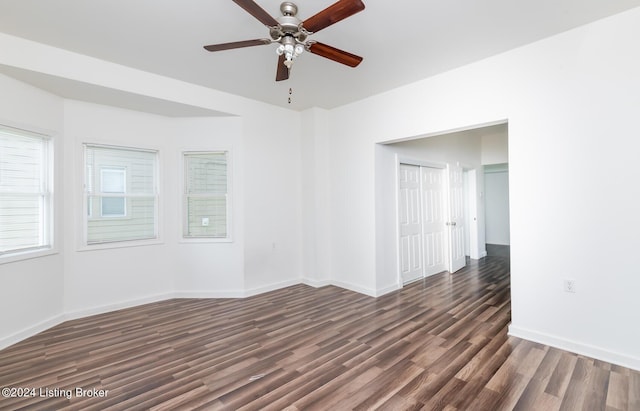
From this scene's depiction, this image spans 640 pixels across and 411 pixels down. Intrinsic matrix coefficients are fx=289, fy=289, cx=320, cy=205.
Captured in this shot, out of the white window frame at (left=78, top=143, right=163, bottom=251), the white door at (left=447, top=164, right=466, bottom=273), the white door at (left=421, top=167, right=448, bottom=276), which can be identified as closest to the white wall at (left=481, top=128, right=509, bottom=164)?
the white door at (left=447, top=164, right=466, bottom=273)

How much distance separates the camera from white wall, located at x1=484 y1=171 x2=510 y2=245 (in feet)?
27.5

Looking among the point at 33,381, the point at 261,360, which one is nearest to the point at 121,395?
the point at 33,381

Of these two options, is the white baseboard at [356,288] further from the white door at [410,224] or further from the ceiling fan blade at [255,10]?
the ceiling fan blade at [255,10]

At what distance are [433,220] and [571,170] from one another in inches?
111

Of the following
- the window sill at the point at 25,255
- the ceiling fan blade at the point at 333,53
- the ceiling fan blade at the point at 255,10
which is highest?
the ceiling fan blade at the point at 333,53

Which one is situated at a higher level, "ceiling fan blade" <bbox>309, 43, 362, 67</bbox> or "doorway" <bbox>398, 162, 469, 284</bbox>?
"ceiling fan blade" <bbox>309, 43, 362, 67</bbox>

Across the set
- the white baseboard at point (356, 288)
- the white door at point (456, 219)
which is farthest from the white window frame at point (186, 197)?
the white door at point (456, 219)

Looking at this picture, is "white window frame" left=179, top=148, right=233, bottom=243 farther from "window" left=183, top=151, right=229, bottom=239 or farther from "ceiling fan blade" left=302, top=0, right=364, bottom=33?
"ceiling fan blade" left=302, top=0, right=364, bottom=33

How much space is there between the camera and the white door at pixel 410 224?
4.72 m

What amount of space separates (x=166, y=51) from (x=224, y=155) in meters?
1.62

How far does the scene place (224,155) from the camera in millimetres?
4328

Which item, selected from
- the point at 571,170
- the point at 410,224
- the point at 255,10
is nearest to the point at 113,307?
the point at 255,10

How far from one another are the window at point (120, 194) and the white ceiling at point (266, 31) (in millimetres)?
886

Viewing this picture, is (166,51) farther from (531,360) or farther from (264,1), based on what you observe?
(531,360)
